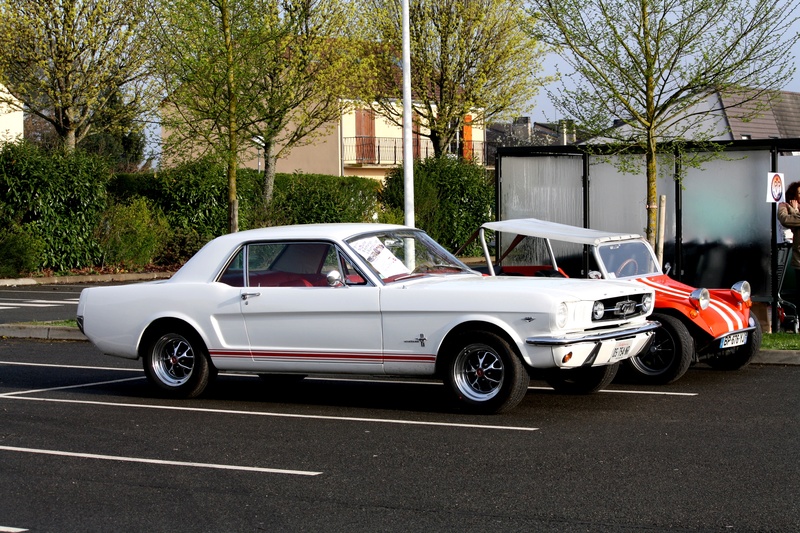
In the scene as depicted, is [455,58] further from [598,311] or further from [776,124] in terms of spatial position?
[598,311]

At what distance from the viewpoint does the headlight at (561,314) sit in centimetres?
877

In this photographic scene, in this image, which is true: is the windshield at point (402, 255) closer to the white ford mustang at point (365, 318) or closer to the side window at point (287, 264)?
the white ford mustang at point (365, 318)

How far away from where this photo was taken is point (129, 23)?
31609 mm

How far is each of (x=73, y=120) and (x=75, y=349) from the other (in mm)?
18565

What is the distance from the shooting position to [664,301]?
436 inches

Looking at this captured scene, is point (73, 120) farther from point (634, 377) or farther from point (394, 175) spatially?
point (634, 377)

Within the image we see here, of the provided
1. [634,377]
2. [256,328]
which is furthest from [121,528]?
[634,377]

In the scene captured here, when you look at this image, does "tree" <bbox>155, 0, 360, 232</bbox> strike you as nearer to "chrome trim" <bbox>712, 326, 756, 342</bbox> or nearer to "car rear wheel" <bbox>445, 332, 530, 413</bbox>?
"chrome trim" <bbox>712, 326, 756, 342</bbox>

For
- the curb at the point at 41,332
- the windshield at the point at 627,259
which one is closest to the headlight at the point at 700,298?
the windshield at the point at 627,259

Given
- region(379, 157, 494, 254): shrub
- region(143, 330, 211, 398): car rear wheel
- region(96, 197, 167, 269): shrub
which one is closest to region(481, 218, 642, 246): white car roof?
region(143, 330, 211, 398): car rear wheel

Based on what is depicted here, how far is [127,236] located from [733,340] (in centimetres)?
2158

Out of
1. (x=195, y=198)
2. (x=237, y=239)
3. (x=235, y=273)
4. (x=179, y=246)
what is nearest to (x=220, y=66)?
(x=237, y=239)

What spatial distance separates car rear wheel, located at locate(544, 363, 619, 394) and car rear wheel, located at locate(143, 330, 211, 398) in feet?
10.2

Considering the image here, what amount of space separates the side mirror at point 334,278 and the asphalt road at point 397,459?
3.54 feet
